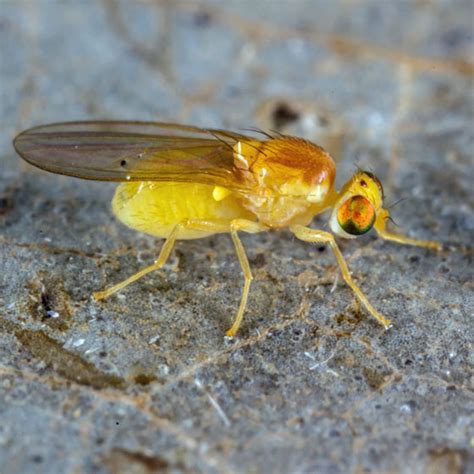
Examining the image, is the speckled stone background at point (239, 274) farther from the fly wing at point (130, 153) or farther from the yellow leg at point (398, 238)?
the fly wing at point (130, 153)

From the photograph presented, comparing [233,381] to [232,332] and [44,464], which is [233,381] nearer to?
[232,332]

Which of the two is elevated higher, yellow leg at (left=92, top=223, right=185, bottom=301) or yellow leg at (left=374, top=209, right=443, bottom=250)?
yellow leg at (left=374, top=209, right=443, bottom=250)

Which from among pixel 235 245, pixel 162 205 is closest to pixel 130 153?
pixel 162 205

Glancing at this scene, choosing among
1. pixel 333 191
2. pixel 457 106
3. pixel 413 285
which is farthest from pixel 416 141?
pixel 413 285

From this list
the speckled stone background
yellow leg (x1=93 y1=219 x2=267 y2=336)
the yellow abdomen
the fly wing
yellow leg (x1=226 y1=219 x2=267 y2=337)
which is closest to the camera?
the speckled stone background

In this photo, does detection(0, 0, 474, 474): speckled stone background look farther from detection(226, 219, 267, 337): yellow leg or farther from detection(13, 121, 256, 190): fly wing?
detection(13, 121, 256, 190): fly wing

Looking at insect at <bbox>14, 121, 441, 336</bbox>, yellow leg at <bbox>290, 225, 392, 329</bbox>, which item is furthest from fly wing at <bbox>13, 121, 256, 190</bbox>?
yellow leg at <bbox>290, 225, 392, 329</bbox>
